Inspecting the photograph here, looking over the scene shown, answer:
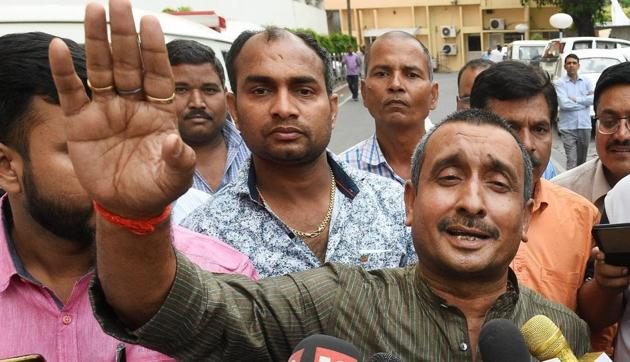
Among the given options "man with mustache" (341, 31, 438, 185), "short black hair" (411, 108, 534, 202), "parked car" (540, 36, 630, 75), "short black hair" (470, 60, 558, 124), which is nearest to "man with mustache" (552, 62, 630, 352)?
"short black hair" (470, 60, 558, 124)

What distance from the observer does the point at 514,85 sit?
292 cm

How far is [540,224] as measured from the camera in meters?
2.49

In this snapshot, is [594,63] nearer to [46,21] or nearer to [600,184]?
[600,184]

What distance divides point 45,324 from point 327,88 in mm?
1301

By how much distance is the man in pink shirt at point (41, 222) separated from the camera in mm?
1695

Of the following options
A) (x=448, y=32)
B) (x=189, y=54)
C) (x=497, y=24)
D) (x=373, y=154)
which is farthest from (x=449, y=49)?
(x=373, y=154)

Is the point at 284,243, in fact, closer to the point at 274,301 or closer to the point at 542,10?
the point at 274,301

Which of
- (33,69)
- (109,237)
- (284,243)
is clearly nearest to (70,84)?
(109,237)

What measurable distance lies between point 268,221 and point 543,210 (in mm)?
1004

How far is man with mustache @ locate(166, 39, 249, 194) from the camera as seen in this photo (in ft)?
12.1

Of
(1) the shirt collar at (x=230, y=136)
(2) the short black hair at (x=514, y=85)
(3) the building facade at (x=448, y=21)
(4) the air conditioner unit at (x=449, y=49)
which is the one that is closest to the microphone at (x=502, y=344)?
(2) the short black hair at (x=514, y=85)

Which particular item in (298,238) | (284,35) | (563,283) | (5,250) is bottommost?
(563,283)

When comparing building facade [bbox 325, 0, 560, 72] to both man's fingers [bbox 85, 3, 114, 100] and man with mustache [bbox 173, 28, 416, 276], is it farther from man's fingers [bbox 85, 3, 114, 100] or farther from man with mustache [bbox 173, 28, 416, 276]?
man's fingers [bbox 85, 3, 114, 100]

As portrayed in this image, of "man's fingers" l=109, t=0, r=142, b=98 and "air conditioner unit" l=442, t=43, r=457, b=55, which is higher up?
"man's fingers" l=109, t=0, r=142, b=98
